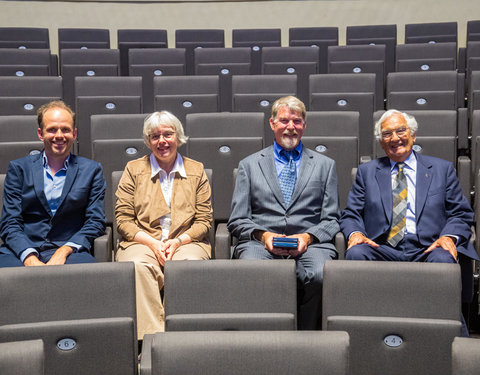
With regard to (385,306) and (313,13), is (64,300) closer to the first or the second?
(385,306)

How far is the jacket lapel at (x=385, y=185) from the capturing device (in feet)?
3.34

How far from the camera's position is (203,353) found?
0.55 meters

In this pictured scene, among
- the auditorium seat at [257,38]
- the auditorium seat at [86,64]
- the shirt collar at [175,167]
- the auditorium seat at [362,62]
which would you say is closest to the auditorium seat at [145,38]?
the auditorium seat at [257,38]

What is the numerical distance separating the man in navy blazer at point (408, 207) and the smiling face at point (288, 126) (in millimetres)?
111

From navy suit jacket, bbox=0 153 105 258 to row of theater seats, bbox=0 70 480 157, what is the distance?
0.45 meters

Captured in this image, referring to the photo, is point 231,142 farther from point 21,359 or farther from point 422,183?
point 21,359

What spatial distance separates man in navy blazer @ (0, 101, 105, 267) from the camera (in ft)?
3.26

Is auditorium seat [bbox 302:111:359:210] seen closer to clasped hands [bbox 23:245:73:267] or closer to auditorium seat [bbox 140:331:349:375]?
clasped hands [bbox 23:245:73:267]

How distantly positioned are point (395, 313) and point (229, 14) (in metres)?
2.09

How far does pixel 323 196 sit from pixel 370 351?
1.20 feet

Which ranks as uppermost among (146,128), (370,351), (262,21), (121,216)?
(262,21)

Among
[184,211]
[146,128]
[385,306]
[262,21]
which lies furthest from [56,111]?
[262,21]

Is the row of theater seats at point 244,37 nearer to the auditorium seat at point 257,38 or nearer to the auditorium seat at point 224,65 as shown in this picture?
the auditorium seat at point 257,38

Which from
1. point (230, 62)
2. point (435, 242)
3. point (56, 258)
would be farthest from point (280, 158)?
point (230, 62)
